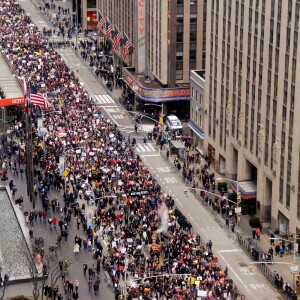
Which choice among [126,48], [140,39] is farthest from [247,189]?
[126,48]

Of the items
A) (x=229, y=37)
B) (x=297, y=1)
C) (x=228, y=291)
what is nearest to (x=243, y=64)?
(x=229, y=37)

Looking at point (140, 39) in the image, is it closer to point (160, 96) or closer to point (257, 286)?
point (160, 96)

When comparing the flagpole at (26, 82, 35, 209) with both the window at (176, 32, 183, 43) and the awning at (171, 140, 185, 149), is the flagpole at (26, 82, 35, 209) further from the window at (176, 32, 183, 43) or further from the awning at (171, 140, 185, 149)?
the window at (176, 32, 183, 43)

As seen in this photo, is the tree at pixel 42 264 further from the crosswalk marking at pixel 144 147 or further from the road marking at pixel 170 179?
the crosswalk marking at pixel 144 147

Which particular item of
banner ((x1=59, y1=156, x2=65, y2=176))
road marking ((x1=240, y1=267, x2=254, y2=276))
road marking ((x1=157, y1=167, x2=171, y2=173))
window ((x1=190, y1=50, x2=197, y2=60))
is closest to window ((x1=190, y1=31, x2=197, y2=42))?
window ((x1=190, y1=50, x2=197, y2=60))

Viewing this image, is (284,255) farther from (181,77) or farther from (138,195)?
(181,77)
